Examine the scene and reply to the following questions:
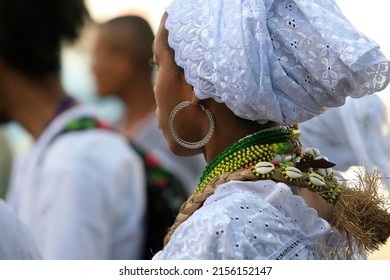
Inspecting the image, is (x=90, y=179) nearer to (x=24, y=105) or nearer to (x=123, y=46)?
(x=24, y=105)

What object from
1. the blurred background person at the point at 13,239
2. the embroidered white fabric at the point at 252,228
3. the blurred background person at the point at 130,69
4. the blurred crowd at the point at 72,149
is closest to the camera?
the embroidered white fabric at the point at 252,228

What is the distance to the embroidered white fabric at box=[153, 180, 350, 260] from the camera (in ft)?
9.72

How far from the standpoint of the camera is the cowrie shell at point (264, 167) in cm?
313

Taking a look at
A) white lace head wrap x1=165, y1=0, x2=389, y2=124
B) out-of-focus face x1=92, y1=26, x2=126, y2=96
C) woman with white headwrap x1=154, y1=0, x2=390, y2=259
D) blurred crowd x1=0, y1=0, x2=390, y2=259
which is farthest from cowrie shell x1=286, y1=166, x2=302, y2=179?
out-of-focus face x1=92, y1=26, x2=126, y2=96

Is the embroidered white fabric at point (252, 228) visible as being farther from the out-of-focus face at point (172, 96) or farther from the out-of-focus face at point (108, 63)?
the out-of-focus face at point (108, 63)

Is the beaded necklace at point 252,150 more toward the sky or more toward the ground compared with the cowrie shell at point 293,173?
more toward the sky

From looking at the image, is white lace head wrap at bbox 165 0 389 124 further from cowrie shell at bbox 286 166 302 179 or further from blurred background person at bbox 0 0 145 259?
blurred background person at bbox 0 0 145 259

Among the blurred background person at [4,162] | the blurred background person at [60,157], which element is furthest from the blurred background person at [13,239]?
the blurred background person at [4,162]

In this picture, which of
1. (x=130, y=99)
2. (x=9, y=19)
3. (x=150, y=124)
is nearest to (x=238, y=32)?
(x=9, y=19)

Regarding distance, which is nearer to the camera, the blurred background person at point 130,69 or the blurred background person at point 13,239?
the blurred background person at point 13,239

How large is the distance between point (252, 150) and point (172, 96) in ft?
0.95

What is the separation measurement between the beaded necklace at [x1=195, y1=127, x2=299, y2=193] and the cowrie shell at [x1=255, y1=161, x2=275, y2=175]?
0.06m

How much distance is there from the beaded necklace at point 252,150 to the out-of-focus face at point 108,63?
13.3 feet

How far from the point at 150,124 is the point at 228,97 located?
3.93m
